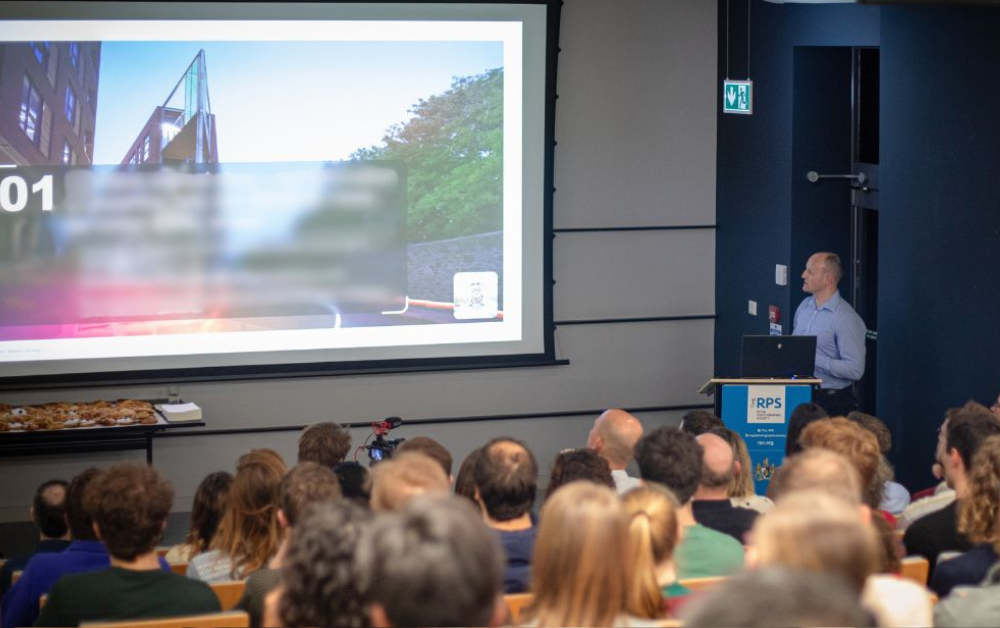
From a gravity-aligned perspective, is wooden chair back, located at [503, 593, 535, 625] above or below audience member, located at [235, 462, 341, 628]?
below

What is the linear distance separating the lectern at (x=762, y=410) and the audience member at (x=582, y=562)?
11.9ft

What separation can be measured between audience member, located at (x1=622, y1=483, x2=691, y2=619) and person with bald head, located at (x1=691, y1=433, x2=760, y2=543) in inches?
30.4

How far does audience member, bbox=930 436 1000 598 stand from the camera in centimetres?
298

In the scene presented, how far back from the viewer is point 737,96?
7055mm

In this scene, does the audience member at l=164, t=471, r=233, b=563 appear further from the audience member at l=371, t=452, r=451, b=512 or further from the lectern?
Result: the lectern

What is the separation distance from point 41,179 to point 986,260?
499 cm

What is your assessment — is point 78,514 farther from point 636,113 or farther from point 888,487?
point 636,113

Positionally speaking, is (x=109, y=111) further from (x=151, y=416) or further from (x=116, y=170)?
(x=151, y=416)

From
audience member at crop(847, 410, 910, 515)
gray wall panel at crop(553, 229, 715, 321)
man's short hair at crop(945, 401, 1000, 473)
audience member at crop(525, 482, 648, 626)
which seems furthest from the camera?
gray wall panel at crop(553, 229, 715, 321)

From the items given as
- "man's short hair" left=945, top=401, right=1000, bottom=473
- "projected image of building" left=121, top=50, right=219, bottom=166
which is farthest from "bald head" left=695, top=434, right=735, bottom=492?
"projected image of building" left=121, top=50, right=219, bottom=166

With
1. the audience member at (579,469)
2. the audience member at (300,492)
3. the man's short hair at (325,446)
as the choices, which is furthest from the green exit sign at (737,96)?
the audience member at (300,492)

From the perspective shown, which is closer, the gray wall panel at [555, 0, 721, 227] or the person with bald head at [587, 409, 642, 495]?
the person with bald head at [587, 409, 642, 495]

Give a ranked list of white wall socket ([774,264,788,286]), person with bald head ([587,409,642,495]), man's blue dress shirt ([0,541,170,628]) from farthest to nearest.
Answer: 1. white wall socket ([774,264,788,286])
2. person with bald head ([587,409,642,495])
3. man's blue dress shirt ([0,541,170,628])

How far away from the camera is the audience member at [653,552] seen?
2.41 m
